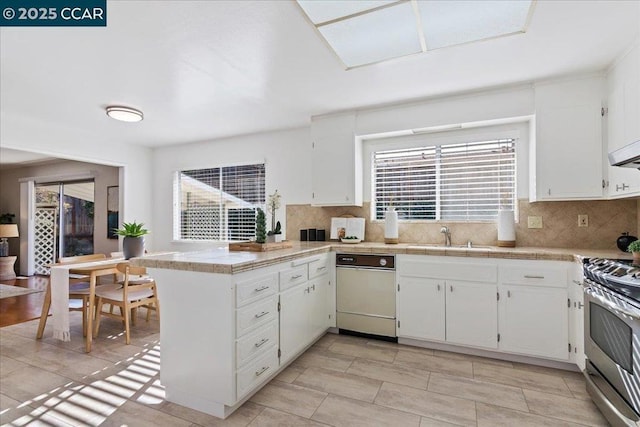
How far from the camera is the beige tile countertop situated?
6.38 ft

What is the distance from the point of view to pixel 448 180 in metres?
3.42

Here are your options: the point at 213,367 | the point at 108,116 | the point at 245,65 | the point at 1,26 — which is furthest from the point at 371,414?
the point at 108,116

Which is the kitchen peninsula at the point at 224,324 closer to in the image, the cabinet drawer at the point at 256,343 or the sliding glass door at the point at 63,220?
the cabinet drawer at the point at 256,343

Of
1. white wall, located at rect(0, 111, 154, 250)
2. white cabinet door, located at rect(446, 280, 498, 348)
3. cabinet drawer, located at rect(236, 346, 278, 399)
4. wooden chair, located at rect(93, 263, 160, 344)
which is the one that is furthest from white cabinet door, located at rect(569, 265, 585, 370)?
white wall, located at rect(0, 111, 154, 250)

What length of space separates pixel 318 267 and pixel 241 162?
2.30 m

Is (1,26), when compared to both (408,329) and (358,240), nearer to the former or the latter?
(358,240)

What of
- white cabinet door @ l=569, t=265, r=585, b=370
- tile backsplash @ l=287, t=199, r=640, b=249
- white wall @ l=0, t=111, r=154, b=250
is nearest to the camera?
white cabinet door @ l=569, t=265, r=585, b=370

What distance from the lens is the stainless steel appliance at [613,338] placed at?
1565mm

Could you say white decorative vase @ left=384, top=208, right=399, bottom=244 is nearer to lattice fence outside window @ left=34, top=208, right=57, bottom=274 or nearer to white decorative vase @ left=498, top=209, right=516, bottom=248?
white decorative vase @ left=498, top=209, right=516, bottom=248

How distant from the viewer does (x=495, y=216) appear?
3209mm

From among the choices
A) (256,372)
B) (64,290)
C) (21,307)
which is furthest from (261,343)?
(21,307)

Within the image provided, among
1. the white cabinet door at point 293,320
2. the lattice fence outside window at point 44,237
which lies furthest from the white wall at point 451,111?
the lattice fence outside window at point 44,237

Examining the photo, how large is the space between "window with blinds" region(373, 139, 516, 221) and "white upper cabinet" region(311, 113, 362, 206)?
1.16 ft

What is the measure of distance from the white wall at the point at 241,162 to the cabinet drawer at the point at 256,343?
2.15 meters
